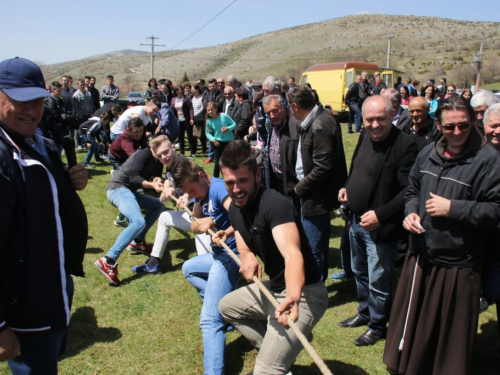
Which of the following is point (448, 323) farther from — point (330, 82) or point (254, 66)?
point (254, 66)

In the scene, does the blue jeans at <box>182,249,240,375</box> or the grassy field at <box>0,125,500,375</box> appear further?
the grassy field at <box>0,125,500,375</box>

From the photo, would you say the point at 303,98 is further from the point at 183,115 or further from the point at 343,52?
the point at 343,52

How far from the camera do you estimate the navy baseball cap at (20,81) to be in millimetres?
2012

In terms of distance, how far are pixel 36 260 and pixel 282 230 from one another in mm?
1390

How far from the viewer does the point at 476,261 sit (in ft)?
9.71

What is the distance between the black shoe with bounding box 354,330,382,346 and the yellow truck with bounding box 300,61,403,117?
51.4ft

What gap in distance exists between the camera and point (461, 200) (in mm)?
2834

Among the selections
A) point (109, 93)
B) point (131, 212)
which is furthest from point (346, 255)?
point (109, 93)

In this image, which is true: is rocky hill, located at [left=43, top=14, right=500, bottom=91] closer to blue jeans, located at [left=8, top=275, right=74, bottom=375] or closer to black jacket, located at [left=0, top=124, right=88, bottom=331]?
black jacket, located at [left=0, top=124, right=88, bottom=331]

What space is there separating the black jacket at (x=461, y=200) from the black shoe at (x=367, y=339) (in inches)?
47.3

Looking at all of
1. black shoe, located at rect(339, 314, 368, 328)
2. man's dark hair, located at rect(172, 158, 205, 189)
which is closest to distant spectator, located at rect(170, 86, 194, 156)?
man's dark hair, located at rect(172, 158, 205, 189)

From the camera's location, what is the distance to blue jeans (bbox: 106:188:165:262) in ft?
17.5

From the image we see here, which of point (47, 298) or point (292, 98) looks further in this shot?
point (292, 98)

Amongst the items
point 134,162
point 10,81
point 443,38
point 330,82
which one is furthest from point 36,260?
point 443,38
